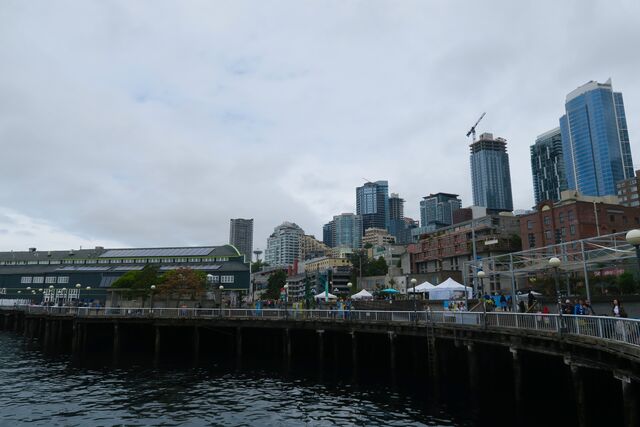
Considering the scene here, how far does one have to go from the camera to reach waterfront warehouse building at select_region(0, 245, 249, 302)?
104 metres

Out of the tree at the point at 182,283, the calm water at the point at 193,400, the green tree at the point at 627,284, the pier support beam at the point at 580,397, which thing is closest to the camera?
the pier support beam at the point at 580,397

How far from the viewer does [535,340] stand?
74.3 ft

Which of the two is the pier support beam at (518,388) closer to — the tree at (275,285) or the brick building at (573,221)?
the brick building at (573,221)

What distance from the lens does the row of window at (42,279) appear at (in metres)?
111

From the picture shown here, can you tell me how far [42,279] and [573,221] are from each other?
404 feet

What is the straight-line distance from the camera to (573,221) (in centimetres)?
8981

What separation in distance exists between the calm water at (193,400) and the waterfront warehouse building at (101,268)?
67.1 meters

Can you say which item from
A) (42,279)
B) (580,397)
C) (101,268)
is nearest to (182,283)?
(101,268)

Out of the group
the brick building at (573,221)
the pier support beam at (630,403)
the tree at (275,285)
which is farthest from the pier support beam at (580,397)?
the tree at (275,285)

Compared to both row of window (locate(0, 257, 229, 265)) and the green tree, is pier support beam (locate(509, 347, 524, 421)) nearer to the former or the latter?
the green tree

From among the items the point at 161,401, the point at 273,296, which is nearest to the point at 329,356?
the point at 161,401

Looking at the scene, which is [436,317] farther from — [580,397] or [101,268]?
[101,268]

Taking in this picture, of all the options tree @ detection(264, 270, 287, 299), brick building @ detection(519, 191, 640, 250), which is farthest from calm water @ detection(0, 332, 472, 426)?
tree @ detection(264, 270, 287, 299)

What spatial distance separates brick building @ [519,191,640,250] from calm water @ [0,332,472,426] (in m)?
76.7
